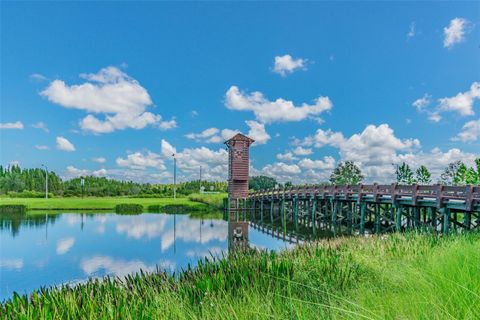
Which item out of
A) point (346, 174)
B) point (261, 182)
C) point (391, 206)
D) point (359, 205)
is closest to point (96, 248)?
point (359, 205)

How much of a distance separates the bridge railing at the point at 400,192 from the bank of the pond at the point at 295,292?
6.45m

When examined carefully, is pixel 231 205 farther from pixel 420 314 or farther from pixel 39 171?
pixel 39 171

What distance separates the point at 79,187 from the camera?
73688mm

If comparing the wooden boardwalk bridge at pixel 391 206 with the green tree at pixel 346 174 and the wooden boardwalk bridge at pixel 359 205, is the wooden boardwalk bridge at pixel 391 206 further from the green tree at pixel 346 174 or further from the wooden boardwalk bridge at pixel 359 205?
the green tree at pixel 346 174

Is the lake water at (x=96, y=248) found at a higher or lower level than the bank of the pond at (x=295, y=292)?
lower

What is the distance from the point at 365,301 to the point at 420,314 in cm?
92

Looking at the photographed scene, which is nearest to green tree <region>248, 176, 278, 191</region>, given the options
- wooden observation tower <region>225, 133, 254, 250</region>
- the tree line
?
the tree line

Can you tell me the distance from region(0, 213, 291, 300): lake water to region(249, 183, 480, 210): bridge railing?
6.01 meters

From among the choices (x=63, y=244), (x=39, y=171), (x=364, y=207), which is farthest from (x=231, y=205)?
(x=39, y=171)

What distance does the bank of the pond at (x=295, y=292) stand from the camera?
3.39 metres

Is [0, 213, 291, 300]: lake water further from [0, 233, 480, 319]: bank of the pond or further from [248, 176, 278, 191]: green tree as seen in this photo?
[248, 176, 278, 191]: green tree

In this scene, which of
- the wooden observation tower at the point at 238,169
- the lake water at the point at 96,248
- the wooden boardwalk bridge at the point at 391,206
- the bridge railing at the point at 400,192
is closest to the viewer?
the lake water at the point at 96,248

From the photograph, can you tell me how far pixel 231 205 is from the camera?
122ft

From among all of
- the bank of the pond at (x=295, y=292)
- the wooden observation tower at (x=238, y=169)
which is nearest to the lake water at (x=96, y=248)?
the bank of the pond at (x=295, y=292)
